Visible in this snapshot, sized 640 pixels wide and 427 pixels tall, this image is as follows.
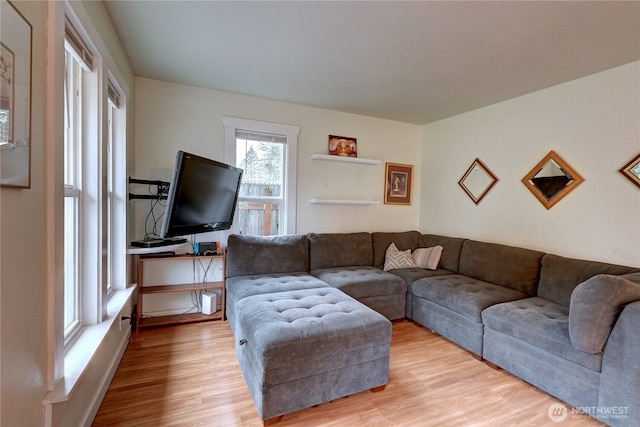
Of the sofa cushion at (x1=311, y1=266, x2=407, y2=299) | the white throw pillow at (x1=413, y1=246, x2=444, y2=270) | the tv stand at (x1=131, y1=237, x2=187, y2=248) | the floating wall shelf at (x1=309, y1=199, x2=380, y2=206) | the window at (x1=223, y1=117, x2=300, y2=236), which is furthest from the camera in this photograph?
the floating wall shelf at (x1=309, y1=199, x2=380, y2=206)

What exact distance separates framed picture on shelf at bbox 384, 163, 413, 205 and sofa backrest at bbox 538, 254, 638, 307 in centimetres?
186

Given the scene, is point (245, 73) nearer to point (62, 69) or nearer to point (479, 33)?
point (62, 69)

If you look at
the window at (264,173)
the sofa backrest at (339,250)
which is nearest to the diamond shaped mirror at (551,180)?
the sofa backrest at (339,250)

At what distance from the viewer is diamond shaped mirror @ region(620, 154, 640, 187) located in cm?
214

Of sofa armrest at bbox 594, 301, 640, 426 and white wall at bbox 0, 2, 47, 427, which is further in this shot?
sofa armrest at bbox 594, 301, 640, 426

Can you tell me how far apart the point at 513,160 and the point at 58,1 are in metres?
3.58

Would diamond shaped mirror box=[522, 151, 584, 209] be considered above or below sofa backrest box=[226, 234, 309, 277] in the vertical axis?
above

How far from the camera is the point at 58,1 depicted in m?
1.10

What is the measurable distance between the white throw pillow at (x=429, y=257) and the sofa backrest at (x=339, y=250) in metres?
0.56

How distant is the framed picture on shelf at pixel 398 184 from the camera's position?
3969 mm

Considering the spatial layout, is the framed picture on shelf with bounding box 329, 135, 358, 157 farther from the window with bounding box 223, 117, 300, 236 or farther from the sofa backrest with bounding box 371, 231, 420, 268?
the sofa backrest with bounding box 371, 231, 420, 268

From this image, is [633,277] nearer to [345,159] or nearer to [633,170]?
[633,170]

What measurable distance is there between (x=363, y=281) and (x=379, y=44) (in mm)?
2019

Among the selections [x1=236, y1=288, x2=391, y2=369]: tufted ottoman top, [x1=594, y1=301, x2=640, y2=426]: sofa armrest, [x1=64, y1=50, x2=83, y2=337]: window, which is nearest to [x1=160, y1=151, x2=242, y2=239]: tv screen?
[x1=64, y1=50, x2=83, y2=337]: window
